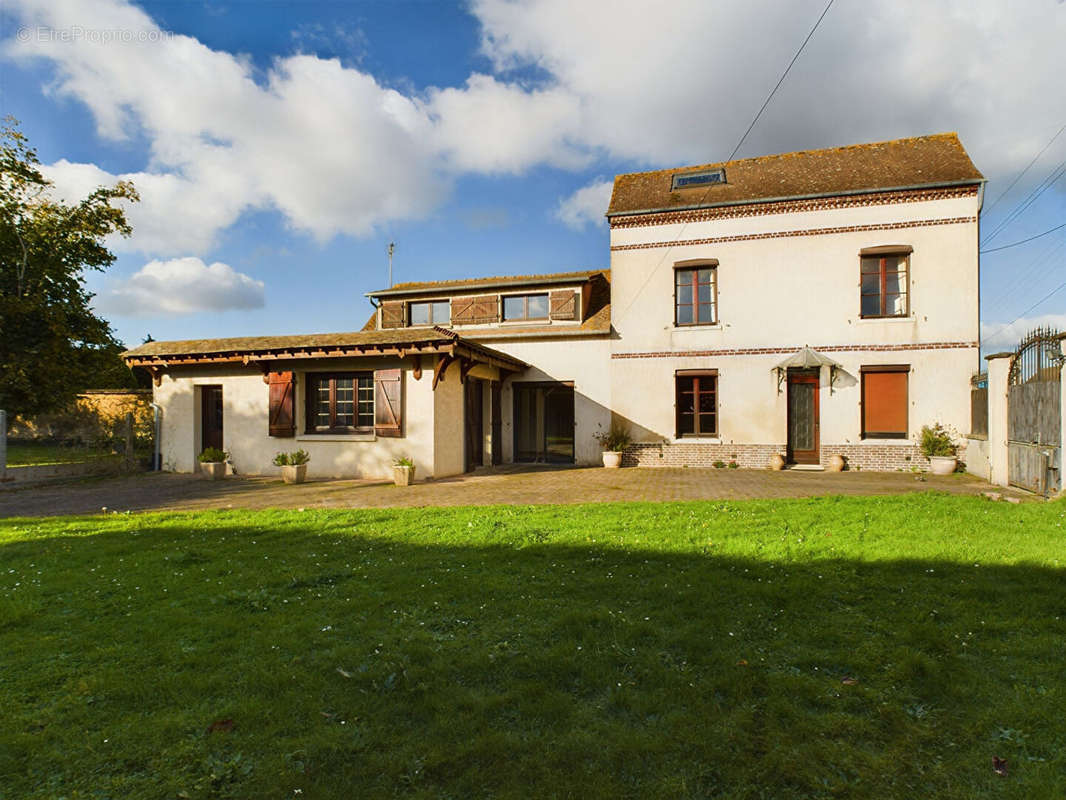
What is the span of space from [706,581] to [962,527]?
383cm

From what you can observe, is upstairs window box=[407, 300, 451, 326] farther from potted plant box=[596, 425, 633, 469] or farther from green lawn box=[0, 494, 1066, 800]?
green lawn box=[0, 494, 1066, 800]

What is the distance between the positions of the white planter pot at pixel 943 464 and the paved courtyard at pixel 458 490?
0.39 m

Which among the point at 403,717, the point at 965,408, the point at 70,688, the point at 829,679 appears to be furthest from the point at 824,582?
the point at 965,408

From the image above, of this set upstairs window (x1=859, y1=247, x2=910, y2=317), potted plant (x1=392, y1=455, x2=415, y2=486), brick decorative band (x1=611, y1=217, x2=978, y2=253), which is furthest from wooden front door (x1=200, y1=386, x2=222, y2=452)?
upstairs window (x1=859, y1=247, x2=910, y2=317)

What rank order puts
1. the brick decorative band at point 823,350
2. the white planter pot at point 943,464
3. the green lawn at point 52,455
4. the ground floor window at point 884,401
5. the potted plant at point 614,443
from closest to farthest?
the white planter pot at point 943,464, the brick decorative band at point 823,350, the ground floor window at point 884,401, the green lawn at point 52,455, the potted plant at point 614,443

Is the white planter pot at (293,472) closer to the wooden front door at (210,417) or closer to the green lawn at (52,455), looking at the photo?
the wooden front door at (210,417)

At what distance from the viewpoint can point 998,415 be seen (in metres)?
10.3

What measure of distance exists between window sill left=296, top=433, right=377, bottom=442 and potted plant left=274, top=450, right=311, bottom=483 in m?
0.66

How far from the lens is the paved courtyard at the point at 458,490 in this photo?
8.99 metres

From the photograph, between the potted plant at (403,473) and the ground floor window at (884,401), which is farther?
the ground floor window at (884,401)

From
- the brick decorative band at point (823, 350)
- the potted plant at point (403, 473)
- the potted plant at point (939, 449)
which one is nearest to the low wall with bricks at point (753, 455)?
the potted plant at point (939, 449)

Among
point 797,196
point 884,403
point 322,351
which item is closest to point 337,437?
point 322,351

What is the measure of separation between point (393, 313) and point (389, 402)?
6976 millimetres

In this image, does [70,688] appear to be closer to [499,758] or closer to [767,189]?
[499,758]
